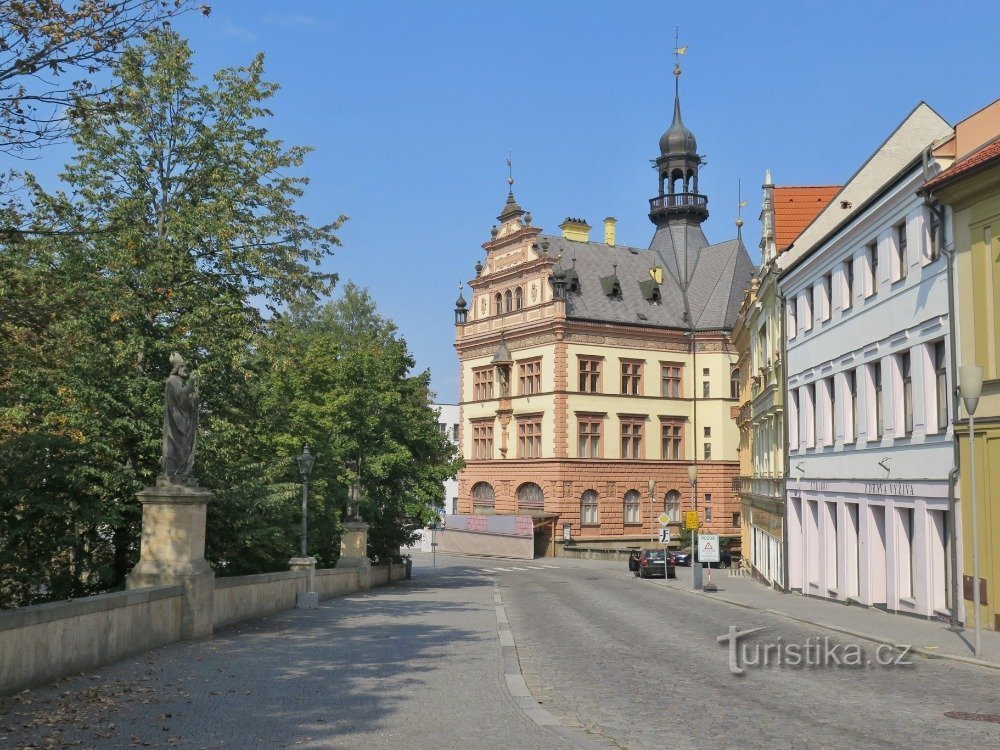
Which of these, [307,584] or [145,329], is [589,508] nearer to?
[307,584]

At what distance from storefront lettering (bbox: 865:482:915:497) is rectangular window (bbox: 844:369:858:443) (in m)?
2.00


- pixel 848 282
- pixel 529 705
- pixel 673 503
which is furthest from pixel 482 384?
pixel 529 705

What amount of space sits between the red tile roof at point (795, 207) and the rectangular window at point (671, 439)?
1319 inches

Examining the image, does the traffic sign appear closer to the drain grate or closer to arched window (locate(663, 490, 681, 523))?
the drain grate

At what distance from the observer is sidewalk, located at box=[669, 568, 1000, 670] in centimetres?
1670

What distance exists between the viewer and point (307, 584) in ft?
82.0

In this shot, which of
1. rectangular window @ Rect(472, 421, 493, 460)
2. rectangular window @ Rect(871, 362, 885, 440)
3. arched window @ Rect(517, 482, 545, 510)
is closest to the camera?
rectangular window @ Rect(871, 362, 885, 440)

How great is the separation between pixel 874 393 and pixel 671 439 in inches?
1816

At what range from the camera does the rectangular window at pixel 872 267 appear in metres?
26.3

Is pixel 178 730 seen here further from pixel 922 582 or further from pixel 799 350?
pixel 799 350

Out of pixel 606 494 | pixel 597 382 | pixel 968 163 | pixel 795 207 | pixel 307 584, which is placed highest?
pixel 795 207

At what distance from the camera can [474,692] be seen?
472 inches

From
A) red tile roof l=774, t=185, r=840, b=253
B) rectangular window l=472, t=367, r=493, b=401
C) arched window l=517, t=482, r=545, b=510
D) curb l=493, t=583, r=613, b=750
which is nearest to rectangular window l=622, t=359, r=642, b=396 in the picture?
arched window l=517, t=482, r=545, b=510

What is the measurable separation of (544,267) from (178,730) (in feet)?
197
